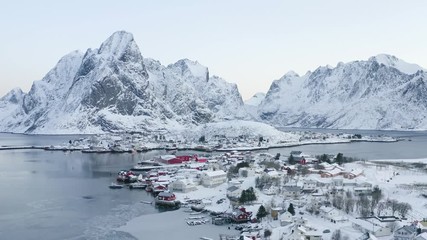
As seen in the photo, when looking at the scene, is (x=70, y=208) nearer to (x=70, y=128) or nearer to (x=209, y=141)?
(x=209, y=141)

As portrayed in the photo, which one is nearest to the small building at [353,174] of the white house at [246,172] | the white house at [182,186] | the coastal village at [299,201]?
the coastal village at [299,201]

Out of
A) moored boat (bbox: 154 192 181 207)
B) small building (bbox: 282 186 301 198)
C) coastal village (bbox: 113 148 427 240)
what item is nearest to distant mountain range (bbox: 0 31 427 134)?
coastal village (bbox: 113 148 427 240)

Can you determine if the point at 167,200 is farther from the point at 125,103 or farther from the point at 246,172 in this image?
the point at 125,103

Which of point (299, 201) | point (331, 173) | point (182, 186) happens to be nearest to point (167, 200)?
point (182, 186)

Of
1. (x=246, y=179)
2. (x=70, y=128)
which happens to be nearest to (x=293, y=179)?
(x=246, y=179)

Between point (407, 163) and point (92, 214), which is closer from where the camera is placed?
point (92, 214)

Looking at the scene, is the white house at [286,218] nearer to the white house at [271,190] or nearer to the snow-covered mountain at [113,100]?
the white house at [271,190]

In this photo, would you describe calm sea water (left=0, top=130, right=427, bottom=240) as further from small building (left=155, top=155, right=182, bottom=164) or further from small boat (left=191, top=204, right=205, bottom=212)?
small building (left=155, top=155, right=182, bottom=164)
